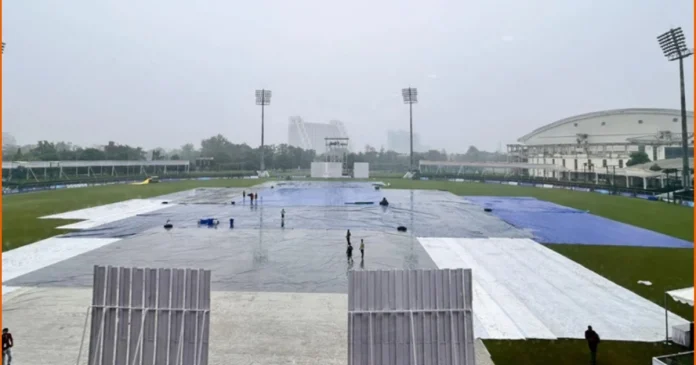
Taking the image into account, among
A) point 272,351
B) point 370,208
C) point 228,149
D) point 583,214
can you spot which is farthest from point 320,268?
point 228,149

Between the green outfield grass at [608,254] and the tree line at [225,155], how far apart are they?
21559 millimetres

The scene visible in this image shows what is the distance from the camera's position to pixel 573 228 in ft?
74.2

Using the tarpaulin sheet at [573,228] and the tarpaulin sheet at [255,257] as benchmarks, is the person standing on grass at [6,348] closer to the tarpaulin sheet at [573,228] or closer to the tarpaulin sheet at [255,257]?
the tarpaulin sheet at [255,257]

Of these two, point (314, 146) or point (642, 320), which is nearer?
point (642, 320)

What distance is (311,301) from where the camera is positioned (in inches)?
433

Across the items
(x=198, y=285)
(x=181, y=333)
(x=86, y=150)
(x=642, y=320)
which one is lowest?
(x=642, y=320)

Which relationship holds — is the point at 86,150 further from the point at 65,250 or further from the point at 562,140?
the point at 562,140

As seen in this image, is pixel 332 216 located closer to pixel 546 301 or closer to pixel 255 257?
pixel 255 257

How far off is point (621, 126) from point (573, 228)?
45723mm

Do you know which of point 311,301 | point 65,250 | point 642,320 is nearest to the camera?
point 642,320

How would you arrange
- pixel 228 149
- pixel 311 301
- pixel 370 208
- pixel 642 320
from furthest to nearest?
pixel 228 149, pixel 370 208, pixel 311 301, pixel 642 320

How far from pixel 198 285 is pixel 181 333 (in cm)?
57

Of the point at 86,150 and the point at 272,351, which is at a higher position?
the point at 86,150

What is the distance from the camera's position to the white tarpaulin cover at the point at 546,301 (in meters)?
9.31
